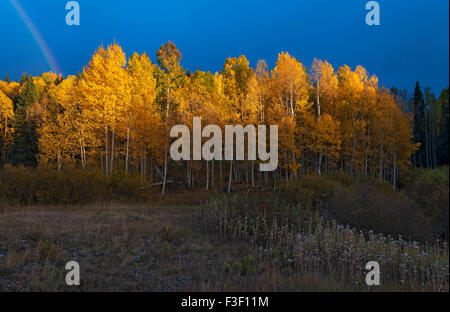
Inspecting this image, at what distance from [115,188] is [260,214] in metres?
10.3

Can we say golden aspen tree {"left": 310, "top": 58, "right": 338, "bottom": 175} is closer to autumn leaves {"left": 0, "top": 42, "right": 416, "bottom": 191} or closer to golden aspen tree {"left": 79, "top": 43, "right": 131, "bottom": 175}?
autumn leaves {"left": 0, "top": 42, "right": 416, "bottom": 191}

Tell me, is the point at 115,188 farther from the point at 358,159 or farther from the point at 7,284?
the point at 358,159

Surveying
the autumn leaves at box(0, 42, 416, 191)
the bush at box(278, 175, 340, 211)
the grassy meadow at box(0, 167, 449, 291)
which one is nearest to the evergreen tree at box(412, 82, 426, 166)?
the autumn leaves at box(0, 42, 416, 191)

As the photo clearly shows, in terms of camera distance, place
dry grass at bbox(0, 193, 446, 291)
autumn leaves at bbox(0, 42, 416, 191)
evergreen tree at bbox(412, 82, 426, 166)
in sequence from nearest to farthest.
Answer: dry grass at bbox(0, 193, 446, 291), autumn leaves at bbox(0, 42, 416, 191), evergreen tree at bbox(412, 82, 426, 166)

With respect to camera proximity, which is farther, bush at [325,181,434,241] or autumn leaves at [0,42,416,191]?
autumn leaves at [0,42,416,191]

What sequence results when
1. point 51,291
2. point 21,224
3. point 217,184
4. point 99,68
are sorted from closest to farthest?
point 51,291 < point 21,224 < point 99,68 < point 217,184

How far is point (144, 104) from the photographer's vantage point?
870 inches

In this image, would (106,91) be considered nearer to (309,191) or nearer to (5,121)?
(309,191)

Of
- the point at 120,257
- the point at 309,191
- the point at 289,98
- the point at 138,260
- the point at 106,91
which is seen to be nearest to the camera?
the point at 138,260

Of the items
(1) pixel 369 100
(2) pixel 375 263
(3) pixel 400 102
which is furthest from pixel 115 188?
(3) pixel 400 102

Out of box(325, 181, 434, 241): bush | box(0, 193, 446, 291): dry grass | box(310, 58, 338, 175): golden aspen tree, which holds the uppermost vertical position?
box(310, 58, 338, 175): golden aspen tree

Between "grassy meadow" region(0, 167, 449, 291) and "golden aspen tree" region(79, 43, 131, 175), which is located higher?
"golden aspen tree" region(79, 43, 131, 175)

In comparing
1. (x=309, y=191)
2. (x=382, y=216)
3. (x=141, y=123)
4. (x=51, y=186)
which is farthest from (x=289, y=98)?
(x=51, y=186)

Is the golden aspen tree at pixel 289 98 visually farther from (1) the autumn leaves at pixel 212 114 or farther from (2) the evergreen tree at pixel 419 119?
(2) the evergreen tree at pixel 419 119
